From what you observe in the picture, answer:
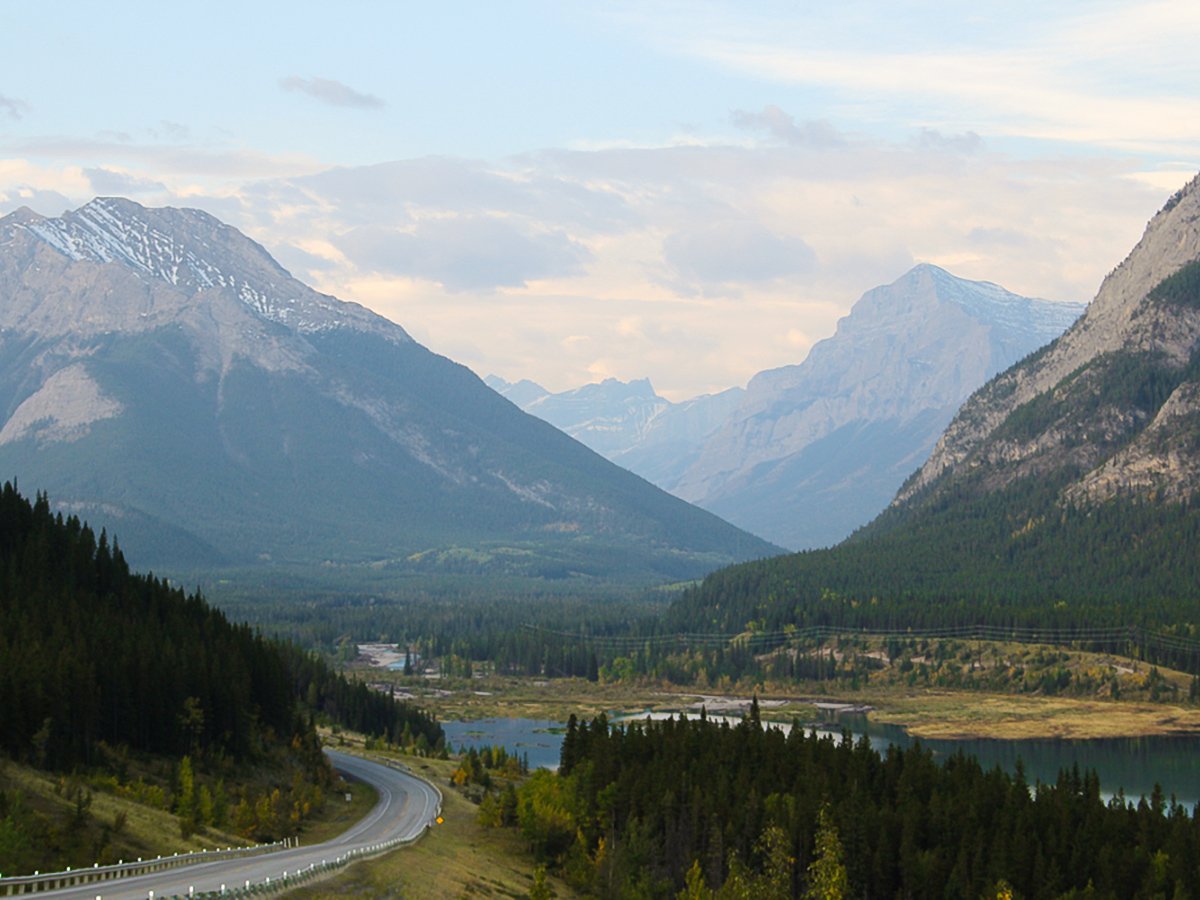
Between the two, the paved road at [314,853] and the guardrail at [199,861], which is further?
the paved road at [314,853]

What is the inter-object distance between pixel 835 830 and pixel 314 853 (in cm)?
3867

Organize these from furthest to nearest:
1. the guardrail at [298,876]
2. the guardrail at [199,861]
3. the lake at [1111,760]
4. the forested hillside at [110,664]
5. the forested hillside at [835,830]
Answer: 1. the lake at [1111,760]
2. the forested hillside at [110,664]
3. the forested hillside at [835,830]
4. the guardrail at [298,876]
5. the guardrail at [199,861]

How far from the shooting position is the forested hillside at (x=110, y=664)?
10694cm

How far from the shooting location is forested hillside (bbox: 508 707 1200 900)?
101 meters

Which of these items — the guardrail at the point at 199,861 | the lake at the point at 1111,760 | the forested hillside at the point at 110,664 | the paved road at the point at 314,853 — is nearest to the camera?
the guardrail at the point at 199,861

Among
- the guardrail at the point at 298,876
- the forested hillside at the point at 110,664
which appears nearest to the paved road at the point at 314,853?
the guardrail at the point at 298,876

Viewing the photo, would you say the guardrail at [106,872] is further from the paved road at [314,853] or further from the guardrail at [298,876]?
the guardrail at [298,876]

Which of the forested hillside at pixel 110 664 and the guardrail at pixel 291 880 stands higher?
the forested hillside at pixel 110 664

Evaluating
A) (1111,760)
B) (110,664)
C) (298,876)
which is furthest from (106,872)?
(1111,760)

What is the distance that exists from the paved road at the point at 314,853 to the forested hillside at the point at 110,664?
1044 centimetres

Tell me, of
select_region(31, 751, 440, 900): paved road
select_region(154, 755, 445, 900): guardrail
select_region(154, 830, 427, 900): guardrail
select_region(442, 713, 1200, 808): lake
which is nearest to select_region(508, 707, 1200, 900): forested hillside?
select_region(31, 751, 440, 900): paved road

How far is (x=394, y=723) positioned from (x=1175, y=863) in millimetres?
121363

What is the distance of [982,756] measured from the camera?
7446 inches

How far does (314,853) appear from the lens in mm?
94188
